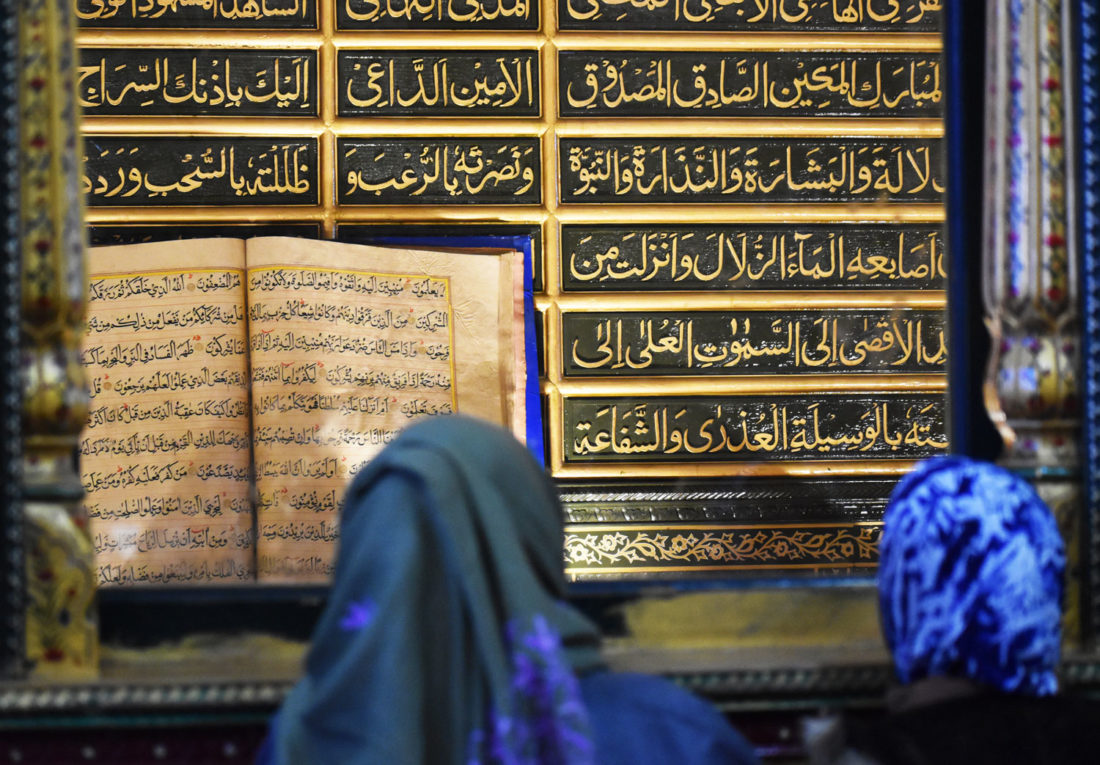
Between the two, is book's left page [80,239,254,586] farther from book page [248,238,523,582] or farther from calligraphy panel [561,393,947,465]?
calligraphy panel [561,393,947,465]

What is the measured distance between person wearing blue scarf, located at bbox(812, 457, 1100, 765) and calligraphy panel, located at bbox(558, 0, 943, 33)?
90.1 inches

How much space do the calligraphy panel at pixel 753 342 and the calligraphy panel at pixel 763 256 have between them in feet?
0.29

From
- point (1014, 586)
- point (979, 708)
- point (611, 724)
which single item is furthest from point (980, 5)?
point (611, 724)

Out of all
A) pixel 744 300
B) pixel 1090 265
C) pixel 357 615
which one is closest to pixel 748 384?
pixel 744 300

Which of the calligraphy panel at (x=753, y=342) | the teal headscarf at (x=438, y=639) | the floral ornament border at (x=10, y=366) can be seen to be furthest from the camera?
the calligraphy panel at (x=753, y=342)

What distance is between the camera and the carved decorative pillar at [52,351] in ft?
4.29

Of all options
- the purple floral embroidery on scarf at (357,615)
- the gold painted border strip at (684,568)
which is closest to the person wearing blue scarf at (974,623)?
the purple floral embroidery on scarf at (357,615)

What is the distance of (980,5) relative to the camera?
1590 mm

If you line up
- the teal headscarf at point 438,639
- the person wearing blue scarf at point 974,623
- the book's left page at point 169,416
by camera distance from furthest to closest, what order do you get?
the book's left page at point 169,416
the person wearing blue scarf at point 974,623
the teal headscarf at point 438,639

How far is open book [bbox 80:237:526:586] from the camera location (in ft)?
9.24

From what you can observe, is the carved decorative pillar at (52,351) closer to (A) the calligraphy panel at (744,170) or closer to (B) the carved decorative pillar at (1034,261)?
(B) the carved decorative pillar at (1034,261)

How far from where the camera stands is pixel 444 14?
3.12 m

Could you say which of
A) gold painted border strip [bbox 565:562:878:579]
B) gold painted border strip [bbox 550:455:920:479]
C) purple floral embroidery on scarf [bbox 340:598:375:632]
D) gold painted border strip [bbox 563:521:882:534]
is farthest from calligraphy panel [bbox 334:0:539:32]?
purple floral embroidery on scarf [bbox 340:598:375:632]

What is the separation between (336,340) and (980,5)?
1.84 metres
